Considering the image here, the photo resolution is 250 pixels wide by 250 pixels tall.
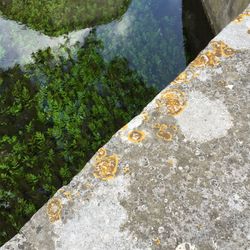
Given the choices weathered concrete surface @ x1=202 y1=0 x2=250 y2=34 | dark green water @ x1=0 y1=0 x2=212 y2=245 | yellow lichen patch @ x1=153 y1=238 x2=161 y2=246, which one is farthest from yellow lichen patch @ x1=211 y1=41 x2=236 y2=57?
dark green water @ x1=0 y1=0 x2=212 y2=245

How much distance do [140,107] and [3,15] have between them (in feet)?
12.0

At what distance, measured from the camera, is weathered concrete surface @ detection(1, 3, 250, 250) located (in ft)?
7.46

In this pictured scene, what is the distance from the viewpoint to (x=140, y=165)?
98.3 inches

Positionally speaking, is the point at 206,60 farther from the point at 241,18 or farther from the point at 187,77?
the point at 241,18

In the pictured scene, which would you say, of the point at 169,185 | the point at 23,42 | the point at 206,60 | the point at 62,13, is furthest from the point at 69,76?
the point at 169,185

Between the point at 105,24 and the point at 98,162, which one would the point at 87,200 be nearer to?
the point at 98,162

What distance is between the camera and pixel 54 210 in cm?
243

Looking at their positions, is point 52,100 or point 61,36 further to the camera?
point 61,36

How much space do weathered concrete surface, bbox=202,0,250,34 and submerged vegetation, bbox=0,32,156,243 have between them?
147 cm

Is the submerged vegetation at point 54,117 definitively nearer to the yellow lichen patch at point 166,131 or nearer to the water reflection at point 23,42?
the water reflection at point 23,42

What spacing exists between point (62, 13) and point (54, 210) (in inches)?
228

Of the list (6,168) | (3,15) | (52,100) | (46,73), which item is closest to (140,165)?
(6,168)

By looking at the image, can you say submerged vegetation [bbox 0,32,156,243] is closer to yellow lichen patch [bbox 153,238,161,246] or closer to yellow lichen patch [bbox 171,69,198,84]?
yellow lichen patch [bbox 171,69,198,84]

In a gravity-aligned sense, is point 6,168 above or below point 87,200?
below
